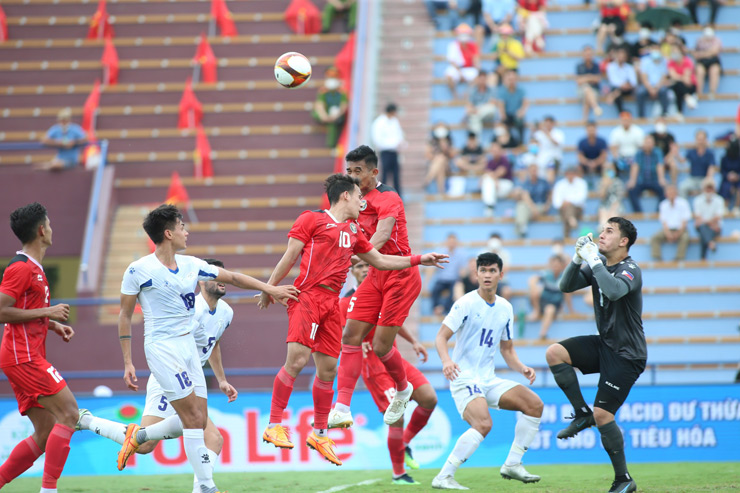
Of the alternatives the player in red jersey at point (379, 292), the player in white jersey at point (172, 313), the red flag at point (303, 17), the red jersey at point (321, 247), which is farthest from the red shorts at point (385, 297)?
the red flag at point (303, 17)

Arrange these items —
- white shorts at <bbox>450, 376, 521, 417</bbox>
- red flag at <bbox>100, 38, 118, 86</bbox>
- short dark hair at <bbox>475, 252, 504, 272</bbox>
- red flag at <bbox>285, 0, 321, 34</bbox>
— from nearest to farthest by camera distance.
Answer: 1. short dark hair at <bbox>475, 252, 504, 272</bbox>
2. white shorts at <bbox>450, 376, 521, 417</bbox>
3. red flag at <bbox>100, 38, 118, 86</bbox>
4. red flag at <bbox>285, 0, 321, 34</bbox>

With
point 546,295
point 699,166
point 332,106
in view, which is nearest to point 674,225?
point 699,166

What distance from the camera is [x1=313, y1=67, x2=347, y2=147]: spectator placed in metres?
21.2

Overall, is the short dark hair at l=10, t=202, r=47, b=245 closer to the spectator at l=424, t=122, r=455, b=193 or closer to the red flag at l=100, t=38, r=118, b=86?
the spectator at l=424, t=122, r=455, b=193

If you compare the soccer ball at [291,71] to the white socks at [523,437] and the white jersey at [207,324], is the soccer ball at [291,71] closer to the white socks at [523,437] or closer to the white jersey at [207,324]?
the white jersey at [207,324]

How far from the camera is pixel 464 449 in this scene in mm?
9594

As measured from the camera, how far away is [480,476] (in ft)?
37.9

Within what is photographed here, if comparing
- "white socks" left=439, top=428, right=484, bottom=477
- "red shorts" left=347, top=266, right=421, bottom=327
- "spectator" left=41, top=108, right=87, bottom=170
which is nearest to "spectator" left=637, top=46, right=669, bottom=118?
"spectator" left=41, top=108, right=87, bottom=170

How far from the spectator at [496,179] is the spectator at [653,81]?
3.63 metres

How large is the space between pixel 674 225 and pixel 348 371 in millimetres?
11006

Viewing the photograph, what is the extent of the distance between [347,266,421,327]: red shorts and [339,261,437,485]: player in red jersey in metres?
0.42

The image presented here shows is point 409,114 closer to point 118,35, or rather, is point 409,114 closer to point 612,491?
point 118,35

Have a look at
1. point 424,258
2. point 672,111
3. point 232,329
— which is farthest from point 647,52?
point 424,258

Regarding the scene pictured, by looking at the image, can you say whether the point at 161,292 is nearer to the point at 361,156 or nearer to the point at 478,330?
the point at 361,156
